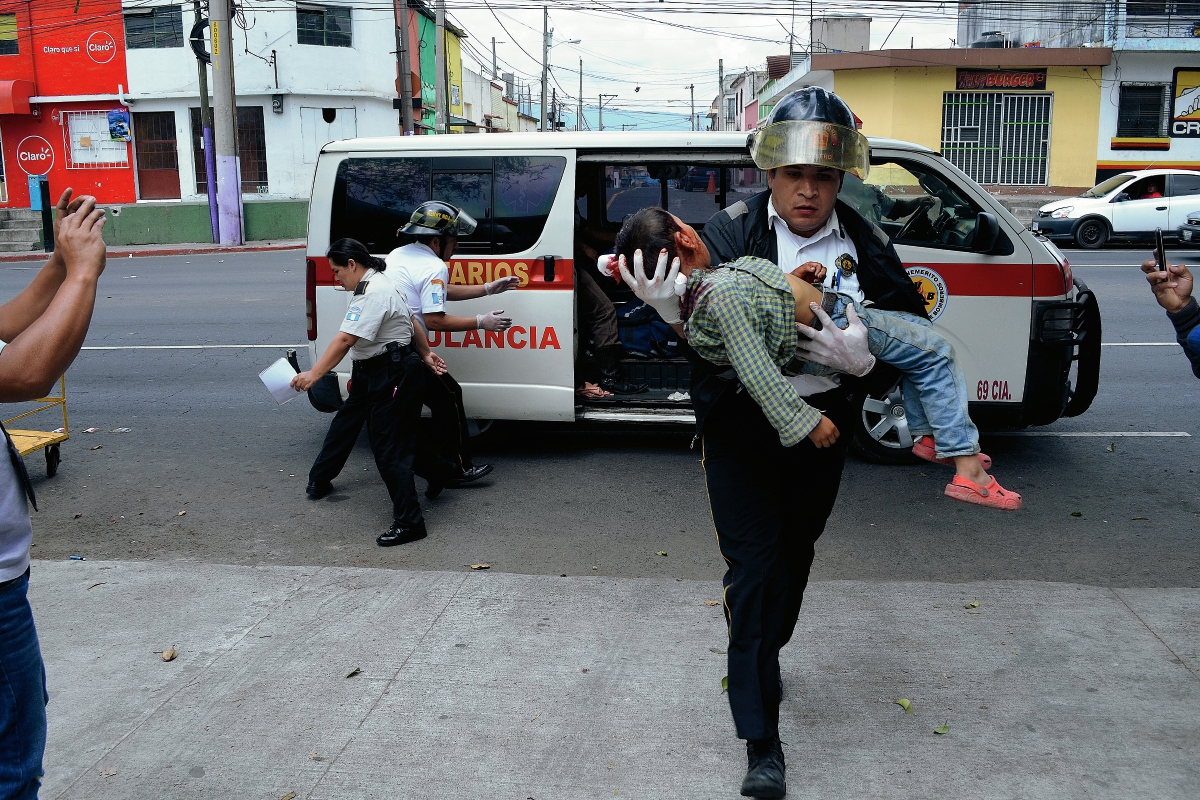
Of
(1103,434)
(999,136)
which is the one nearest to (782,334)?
(1103,434)

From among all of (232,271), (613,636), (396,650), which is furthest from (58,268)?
(232,271)

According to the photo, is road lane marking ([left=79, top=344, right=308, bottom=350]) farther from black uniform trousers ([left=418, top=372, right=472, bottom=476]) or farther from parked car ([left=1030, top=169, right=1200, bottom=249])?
parked car ([left=1030, top=169, right=1200, bottom=249])

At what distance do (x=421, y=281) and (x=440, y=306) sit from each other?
180mm

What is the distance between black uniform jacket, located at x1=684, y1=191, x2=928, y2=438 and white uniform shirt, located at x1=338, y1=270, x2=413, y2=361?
2661 mm

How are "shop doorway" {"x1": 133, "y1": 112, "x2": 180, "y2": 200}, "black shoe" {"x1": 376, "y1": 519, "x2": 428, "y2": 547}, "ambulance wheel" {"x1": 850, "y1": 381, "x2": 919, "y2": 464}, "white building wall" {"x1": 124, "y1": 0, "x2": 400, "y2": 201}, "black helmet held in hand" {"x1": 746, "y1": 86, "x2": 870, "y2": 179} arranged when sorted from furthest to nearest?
1. "shop doorway" {"x1": 133, "y1": 112, "x2": 180, "y2": 200}
2. "white building wall" {"x1": 124, "y1": 0, "x2": 400, "y2": 201}
3. "ambulance wheel" {"x1": 850, "y1": 381, "x2": 919, "y2": 464}
4. "black shoe" {"x1": 376, "y1": 519, "x2": 428, "y2": 547}
5. "black helmet held in hand" {"x1": 746, "y1": 86, "x2": 870, "y2": 179}

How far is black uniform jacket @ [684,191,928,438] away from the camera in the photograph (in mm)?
3049

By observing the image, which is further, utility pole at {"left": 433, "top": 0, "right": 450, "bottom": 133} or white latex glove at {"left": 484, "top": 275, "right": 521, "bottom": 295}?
utility pole at {"left": 433, "top": 0, "right": 450, "bottom": 133}

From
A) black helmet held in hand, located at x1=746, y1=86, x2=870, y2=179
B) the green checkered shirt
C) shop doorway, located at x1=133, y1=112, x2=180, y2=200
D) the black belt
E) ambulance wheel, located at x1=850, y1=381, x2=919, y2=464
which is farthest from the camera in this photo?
shop doorway, located at x1=133, y1=112, x2=180, y2=200

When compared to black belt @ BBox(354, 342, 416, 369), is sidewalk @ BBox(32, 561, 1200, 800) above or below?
below

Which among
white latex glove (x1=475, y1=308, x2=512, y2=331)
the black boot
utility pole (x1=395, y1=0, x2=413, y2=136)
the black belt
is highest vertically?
utility pole (x1=395, y1=0, x2=413, y2=136)

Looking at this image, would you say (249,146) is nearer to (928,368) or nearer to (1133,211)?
(1133,211)

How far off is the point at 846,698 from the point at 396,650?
167cm

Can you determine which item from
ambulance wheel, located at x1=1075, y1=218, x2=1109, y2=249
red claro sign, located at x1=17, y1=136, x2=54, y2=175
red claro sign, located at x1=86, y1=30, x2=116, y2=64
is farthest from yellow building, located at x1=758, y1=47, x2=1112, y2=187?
red claro sign, located at x1=17, y1=136, x2=54, y2=175

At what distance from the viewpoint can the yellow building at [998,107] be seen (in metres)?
28.8
